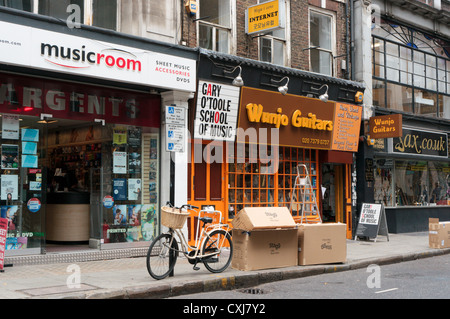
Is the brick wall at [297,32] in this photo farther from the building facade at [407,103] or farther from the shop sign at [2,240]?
the shop sign at [2,240]

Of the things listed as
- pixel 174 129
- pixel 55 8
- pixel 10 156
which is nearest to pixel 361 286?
pixel 174 129

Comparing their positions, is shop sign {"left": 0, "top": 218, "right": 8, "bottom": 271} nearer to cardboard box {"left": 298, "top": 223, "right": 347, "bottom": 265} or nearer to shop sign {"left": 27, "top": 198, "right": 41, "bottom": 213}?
shop sign {"left": 27, "top": 198, "right": 41, "bottom": 213}

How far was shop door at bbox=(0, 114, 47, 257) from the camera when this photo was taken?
1000 centimetres

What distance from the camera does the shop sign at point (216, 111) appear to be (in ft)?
41.3

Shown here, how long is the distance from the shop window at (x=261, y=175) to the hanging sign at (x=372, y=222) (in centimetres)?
192

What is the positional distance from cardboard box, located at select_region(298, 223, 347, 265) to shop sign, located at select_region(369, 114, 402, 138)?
6199mm

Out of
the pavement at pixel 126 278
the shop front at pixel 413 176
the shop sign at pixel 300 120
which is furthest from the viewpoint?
the shop front at pixel 413 176

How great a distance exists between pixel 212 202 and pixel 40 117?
190 inches

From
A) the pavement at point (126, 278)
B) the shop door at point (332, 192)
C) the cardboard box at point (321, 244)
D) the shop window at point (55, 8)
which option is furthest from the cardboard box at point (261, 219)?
the shop door at point (332, 192)

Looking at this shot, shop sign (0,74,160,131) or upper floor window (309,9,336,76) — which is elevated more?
upper floor window (309,9,336,76)

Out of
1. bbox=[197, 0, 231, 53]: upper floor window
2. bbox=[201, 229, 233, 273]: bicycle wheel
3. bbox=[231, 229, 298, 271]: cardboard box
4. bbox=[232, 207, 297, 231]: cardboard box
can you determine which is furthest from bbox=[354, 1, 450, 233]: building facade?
bbox=[201, 229, 233, 273]: bicycle wheel

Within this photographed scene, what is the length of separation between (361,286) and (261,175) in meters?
5.96

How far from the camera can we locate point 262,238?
Result: 10102 millimetres

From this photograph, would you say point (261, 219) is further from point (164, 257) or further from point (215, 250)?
point (164, 257)
